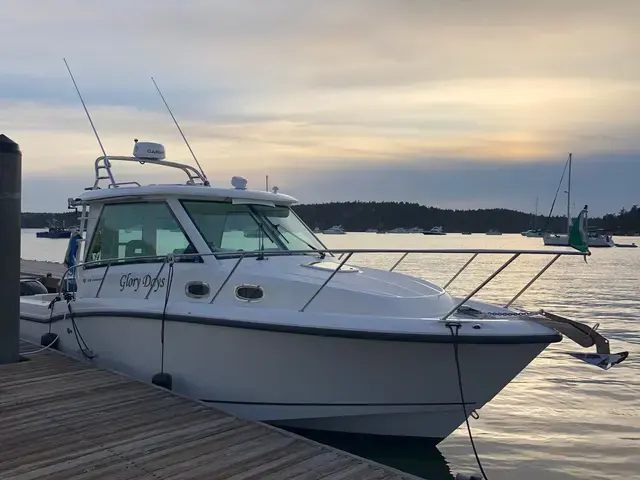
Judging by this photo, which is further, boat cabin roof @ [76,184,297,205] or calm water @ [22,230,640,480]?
boat cabin roof @ [76,184,297,205]

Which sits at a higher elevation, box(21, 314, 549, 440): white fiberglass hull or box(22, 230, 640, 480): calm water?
box(21, 314, 549, 440): white fiberglass hull

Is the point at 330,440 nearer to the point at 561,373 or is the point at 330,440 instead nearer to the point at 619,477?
the point at 619,477

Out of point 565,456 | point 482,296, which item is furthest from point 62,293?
point 482,296

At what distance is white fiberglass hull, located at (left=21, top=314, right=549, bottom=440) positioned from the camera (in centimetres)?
546

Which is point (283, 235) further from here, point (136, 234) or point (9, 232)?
point (9, 232)

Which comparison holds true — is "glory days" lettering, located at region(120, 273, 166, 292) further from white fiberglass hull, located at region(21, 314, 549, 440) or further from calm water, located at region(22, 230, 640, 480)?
calm water, located at region(22, 230, 640, 480)

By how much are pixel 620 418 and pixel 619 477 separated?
190 centimetres

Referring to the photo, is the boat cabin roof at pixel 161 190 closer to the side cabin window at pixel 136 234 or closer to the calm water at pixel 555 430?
the side cabin window at pixel 136 234

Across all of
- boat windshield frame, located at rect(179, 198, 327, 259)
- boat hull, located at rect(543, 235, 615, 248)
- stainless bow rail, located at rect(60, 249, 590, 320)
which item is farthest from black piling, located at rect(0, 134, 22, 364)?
boat hull, located at rect(543, 235, 615, 248)

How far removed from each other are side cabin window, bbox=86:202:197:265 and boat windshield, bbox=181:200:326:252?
0.24m

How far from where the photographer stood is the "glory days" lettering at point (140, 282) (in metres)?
6.62

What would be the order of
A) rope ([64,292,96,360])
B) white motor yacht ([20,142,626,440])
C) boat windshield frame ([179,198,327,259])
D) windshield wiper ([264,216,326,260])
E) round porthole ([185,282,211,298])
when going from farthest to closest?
rope ([64,292,96,360]) → windshield wiper ([264,216,326,260]) → boat windshield frame ([179,198,327,259]) → round porthole ([185,282,211,298]) → white motor yacht ([20,142,626,440])

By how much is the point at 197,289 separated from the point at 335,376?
168 centimetres

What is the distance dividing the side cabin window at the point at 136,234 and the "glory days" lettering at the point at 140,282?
20 cm
